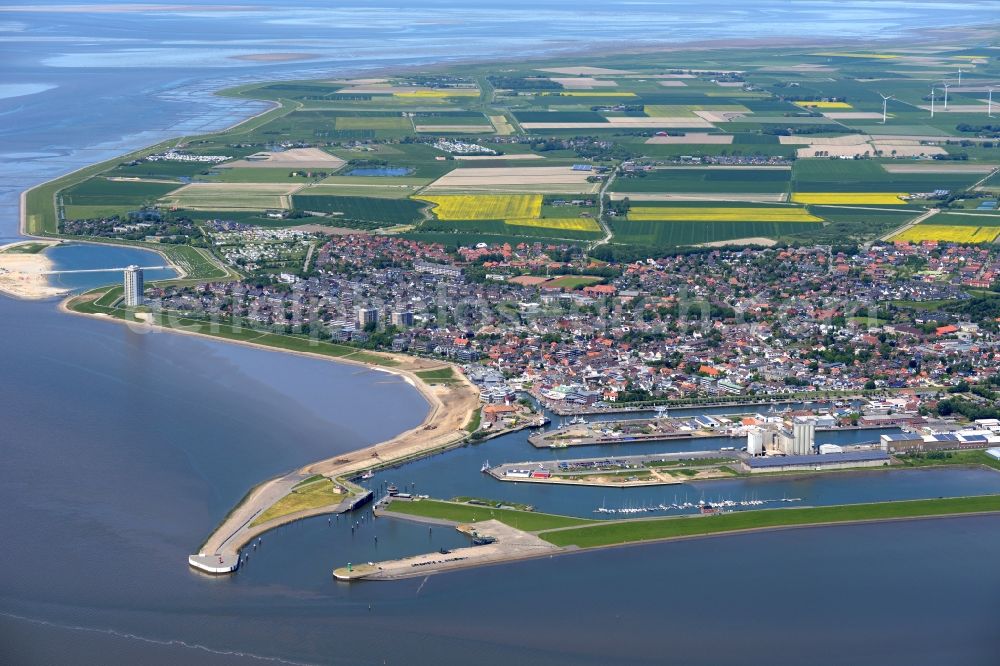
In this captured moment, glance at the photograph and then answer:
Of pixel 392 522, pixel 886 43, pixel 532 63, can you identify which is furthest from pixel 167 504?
pixel 886 43

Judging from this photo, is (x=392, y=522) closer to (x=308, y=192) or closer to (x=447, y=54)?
(x=308, y=192)

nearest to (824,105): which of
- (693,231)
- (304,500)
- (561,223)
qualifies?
(693,231)

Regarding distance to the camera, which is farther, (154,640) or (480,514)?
(480,514)

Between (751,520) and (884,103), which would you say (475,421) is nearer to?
(751,520)

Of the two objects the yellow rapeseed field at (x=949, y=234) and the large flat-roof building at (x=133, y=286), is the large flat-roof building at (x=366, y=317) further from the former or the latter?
the yellow rapeseed field at (x=949, y=234)

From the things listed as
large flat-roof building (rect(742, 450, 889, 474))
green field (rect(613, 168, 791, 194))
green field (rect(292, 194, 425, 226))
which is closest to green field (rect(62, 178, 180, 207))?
green field (rect(292, 194, 425, 226))

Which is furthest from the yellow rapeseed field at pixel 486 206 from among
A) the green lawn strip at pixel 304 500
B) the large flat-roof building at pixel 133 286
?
the green lawn strip at pixel 304 500
